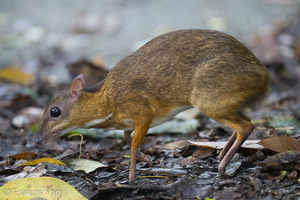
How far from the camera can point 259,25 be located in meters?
14.6

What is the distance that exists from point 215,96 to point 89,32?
10077 mm

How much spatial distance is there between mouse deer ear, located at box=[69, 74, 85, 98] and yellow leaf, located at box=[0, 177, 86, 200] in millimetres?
1287

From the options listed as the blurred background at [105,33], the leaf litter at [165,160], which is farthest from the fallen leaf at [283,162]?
the blurred background at [105,33]

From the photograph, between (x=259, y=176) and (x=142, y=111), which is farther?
(x=142, y=111)

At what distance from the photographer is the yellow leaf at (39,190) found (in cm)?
464

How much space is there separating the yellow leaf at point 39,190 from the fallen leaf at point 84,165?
902 mm

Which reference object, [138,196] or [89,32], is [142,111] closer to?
[138,196]

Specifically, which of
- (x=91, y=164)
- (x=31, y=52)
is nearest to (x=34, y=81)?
(x=31, y=52)

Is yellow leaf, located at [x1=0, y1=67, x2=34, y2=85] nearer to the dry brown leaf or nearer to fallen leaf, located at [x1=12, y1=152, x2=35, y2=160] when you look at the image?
fallen leaf, located at [x1=12, y1=152, x2=35, y2=160]

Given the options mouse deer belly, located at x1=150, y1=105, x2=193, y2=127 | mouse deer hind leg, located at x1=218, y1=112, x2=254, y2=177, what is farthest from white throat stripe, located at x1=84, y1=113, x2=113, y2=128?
mouse deer hind leg, located at x1=218, y1=112, x2=254, y2=177

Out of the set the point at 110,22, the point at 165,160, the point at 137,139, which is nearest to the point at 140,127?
the point at 137,139

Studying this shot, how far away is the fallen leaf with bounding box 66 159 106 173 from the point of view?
5.67 metres

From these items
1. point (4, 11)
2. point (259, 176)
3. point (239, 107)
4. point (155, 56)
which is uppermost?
point (4, 11)

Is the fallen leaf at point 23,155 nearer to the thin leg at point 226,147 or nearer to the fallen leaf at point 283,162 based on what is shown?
the thin leg at point 226,147
